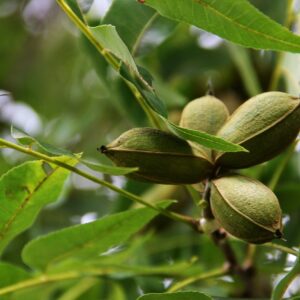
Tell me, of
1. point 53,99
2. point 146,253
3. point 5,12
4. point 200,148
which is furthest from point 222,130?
point 5,12

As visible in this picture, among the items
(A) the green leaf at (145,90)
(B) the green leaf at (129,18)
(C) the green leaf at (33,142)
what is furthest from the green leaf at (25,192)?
(B) the green leaf at (129,18)

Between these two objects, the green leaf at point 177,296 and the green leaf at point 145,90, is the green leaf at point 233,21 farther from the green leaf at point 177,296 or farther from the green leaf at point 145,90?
the green leaf at point 177,296

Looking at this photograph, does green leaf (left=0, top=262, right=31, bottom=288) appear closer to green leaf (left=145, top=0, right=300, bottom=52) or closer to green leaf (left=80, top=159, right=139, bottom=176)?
green leaf (left=80, top=159, right=139, bottom=176)

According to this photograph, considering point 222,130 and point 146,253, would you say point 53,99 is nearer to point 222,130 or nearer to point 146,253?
point 146,253

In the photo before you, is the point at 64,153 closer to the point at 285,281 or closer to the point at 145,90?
the point at 145,90

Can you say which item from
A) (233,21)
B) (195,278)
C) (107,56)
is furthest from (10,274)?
(233,21)
